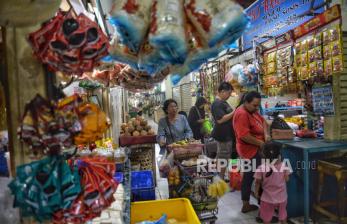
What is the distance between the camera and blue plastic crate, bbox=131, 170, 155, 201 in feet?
10.1

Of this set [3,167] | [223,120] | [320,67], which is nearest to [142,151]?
Answer: [223,120]

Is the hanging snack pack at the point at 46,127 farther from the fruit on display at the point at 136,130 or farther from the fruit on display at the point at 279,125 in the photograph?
the fruit on display at the point at 136,130

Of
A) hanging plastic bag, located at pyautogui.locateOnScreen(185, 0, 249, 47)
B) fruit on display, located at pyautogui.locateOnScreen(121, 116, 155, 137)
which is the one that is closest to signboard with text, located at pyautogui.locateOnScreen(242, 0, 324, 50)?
fruit on display, located at pyautogui.locateOnScreen(121, 116, 155, 137)

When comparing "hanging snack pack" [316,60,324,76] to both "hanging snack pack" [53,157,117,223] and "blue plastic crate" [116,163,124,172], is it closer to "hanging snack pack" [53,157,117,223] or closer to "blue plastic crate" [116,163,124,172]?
"blue plastic crate" [116,163,124,172]

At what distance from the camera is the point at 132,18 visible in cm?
102

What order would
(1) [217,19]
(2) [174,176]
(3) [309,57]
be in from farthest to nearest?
(3) [309,57]
(2) [174,176]
(1) [217,19]

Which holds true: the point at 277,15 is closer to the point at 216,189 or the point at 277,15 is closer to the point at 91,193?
the point at 216,189

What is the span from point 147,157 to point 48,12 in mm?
4477

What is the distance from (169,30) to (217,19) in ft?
0.60

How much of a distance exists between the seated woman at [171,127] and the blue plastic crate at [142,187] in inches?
33.8

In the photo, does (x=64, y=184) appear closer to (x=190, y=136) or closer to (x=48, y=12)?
(x=48, y=12)

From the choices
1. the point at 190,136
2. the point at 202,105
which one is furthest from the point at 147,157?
the point at 202,105

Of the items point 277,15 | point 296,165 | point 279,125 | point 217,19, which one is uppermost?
point 277,15

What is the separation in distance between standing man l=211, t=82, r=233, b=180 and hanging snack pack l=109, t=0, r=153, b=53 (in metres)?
4.19
